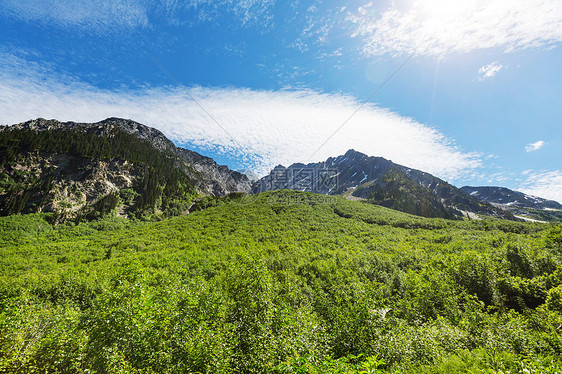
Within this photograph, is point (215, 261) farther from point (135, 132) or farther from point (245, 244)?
point (135, 132)

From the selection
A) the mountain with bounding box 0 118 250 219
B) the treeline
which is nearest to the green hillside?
the mountain with bounding box 0 118 250 219

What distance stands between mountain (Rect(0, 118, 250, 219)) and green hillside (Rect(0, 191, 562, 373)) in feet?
214

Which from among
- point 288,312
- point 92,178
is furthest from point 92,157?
point 288,312

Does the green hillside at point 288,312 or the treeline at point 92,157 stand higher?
the treeline at point 92,157

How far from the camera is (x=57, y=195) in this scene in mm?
93062

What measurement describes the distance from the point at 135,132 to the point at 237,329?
755ft

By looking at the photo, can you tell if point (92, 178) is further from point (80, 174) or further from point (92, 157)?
point (92, 157)

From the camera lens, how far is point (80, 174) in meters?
107

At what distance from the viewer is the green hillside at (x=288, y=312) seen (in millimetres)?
10625

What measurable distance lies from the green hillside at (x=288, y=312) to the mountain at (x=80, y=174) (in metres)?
65.2

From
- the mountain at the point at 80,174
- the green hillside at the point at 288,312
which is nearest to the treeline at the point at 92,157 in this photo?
the mountain at the point at 80,174

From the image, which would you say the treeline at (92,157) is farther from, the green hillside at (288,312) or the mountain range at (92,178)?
the green hillside at (288,312)

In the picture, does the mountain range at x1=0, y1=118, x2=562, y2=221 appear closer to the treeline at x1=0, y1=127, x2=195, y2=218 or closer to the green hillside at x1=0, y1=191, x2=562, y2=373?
the treeline at x1=0, y1=127, x2=195, y2=218

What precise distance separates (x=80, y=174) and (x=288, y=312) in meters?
145
